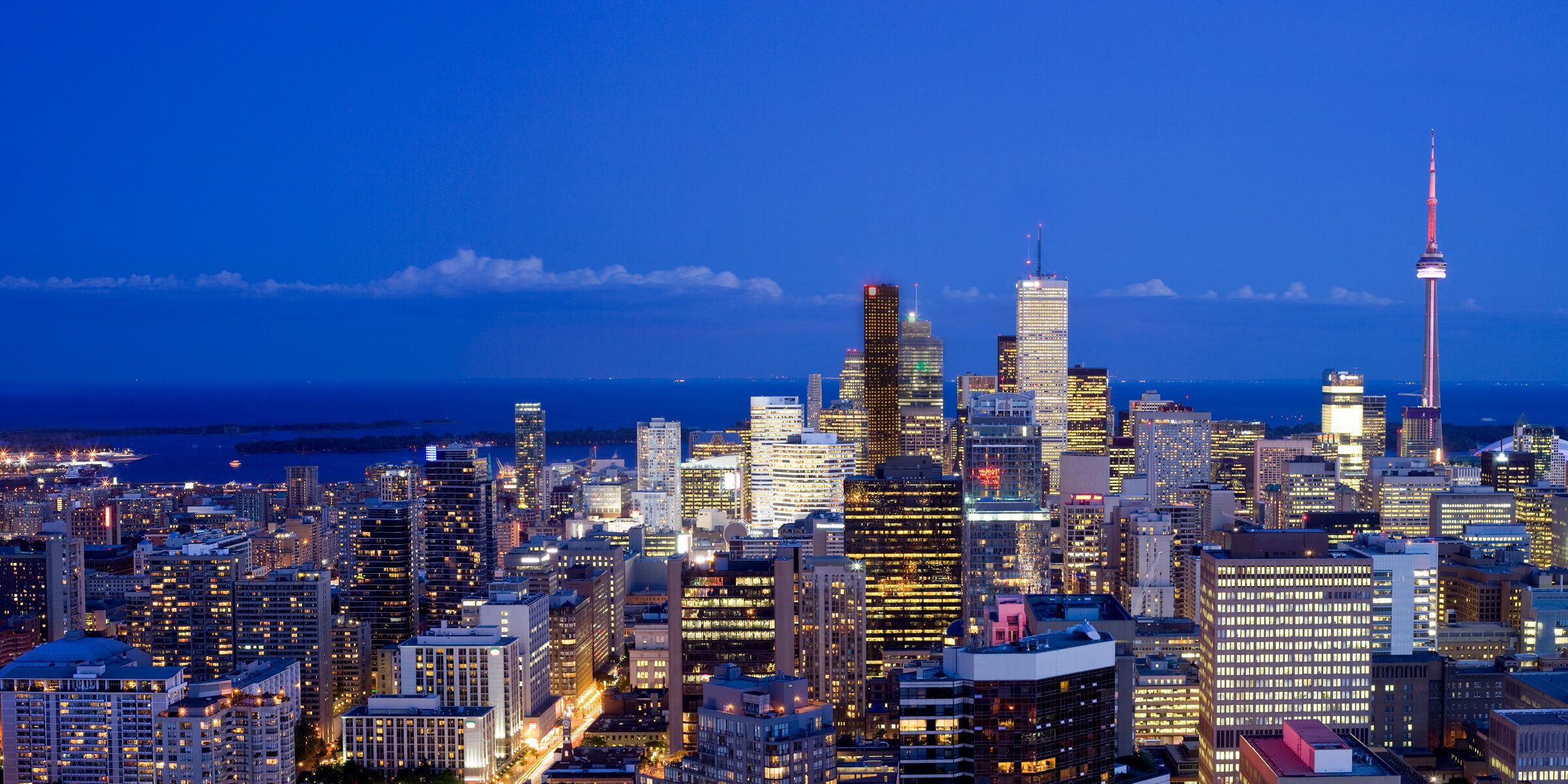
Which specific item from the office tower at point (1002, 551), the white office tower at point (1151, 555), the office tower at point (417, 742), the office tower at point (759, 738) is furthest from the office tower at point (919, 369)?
the office tower at point (759, 738)

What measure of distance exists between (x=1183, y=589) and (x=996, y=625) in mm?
30260

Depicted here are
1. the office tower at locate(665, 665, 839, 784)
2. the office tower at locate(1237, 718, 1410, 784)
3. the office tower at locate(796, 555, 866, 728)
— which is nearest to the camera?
the office tower at locate(1237, 718, 1410, 784)

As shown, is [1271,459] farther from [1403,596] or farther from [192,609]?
[192,609]

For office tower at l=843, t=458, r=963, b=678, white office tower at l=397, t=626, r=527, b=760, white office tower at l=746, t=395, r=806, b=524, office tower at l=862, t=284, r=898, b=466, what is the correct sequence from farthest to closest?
office tower at l=862, t=284, r=898, b=466 → white office tower at l=746, t=395, r=806, b=524 → office tower at l=843, t=458, r=963, b=678 → white office tower at l=397, t=626, r=527, b=760

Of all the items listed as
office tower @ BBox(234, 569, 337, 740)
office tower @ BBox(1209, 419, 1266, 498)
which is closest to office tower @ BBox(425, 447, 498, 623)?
office tower @ BBox(234, 569, 337, 740)

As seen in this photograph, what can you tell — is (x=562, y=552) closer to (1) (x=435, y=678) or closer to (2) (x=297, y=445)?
(1) (x=435, y=678)

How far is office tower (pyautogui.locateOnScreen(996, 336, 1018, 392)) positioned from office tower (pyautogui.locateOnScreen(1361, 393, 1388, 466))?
23.8m

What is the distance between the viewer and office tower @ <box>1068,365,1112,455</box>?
104 metres

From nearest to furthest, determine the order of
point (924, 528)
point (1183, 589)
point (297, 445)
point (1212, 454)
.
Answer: point (924, 528) < point (1183, 589) < point (1212, 454) < point (297, 445)

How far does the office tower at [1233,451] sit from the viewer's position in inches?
3871

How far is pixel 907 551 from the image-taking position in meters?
55.2

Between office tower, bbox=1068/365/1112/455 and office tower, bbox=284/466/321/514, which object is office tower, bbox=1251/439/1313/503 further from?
office tower, bbox=284/466/321/514

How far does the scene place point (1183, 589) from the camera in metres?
60.3

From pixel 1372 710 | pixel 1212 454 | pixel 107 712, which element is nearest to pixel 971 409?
pixel 1212 454
